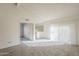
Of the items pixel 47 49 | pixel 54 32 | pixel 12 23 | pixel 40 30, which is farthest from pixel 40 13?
pixel 47 49

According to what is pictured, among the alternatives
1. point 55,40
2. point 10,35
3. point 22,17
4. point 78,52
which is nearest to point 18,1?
point 22,17

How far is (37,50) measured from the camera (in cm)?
200

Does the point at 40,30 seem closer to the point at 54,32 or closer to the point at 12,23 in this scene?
the point at 54,32

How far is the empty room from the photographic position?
2037 mm

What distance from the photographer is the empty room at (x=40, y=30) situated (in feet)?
6.68

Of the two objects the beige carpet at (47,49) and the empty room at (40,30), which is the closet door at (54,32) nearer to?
the empty room at (40,30)

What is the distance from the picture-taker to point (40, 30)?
7.65ft

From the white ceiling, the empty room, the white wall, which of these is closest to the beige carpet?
the empty room

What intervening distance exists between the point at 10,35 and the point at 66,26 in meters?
1.18

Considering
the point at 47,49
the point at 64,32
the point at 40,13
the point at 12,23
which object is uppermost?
the point at 40,13

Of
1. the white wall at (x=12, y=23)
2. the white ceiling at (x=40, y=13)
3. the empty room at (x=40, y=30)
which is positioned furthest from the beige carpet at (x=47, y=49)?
the white ceiling at (x=40, y=13)

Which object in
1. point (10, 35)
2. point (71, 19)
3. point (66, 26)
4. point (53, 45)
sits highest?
point (71, 19)

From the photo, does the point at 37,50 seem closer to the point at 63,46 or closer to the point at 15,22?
the point at 63,46

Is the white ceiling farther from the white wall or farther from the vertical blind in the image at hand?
the vertical blind
